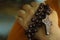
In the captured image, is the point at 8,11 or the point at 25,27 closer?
the point at 25,27

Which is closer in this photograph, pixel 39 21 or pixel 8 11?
pixel 39 21

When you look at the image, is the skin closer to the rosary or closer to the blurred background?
the rosary

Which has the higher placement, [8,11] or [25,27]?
[8,11]

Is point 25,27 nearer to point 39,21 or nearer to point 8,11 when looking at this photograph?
point 39,21

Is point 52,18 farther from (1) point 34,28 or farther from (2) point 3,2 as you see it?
(2) point 3,2

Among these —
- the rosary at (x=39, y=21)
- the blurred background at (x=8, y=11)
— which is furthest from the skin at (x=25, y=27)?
the blurred background at (x=8, y=11)

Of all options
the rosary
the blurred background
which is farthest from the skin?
the blurred background

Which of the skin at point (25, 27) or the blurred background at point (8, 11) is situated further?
the blurred background at point (8, 11)

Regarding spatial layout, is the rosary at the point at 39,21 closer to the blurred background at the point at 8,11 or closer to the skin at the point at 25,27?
the skin at the point at 25,27


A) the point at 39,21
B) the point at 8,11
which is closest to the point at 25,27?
the point at 39,21
